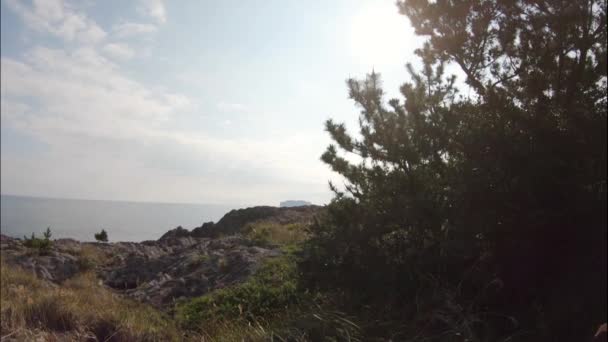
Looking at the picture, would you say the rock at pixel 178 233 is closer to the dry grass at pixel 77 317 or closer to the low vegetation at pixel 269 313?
the dry grass at pixel 77 317

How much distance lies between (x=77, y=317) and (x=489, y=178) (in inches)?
256

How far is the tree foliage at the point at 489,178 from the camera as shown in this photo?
354 cm

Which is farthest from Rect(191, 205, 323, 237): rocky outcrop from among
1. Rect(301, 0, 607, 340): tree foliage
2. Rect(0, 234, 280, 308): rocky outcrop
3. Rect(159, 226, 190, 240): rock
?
Rect(301, 0, 607, 340): tree foliage

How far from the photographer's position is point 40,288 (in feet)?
30.7

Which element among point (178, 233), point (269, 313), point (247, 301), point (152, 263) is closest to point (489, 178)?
point (269, 313)

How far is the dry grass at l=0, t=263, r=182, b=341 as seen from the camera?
6.63 metres

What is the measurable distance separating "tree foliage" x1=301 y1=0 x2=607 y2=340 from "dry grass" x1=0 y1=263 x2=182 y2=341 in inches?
123

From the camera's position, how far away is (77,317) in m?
7.27

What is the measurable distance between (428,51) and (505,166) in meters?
2.55

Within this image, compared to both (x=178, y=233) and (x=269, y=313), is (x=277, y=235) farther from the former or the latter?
(x=178, y=233)

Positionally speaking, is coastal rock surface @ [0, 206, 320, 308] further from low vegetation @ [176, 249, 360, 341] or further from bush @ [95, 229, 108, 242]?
bush @ [95, 229, 108, 242]

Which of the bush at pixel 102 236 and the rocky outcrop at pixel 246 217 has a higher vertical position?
the rocky outcrop at pixel 246 217

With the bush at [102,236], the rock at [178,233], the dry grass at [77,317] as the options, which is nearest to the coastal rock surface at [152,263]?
the dry grass at [77,317]

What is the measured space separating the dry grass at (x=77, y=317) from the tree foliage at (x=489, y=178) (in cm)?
313
